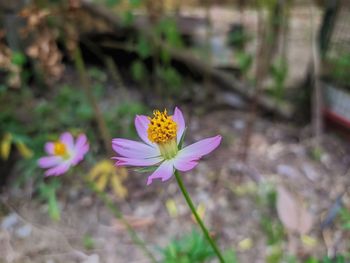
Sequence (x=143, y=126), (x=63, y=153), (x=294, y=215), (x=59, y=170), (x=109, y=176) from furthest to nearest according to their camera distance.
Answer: (x=109, y=176), (x=294, y=215), (x=63, y=153), (x=59, y=170), (x=143, y=126)

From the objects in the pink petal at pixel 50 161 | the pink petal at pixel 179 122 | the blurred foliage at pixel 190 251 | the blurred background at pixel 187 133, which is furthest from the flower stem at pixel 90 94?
the pink petal at pixel 179 122

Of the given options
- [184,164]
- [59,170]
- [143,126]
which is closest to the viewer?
[184,164]

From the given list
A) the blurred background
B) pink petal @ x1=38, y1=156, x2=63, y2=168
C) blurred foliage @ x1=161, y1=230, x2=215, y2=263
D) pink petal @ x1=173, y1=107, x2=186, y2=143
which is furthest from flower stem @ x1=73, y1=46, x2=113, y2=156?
pink petal @ x1=173, y1=107, x2=186, y2=143

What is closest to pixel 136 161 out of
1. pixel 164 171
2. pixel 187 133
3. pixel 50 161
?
pixel 164 171

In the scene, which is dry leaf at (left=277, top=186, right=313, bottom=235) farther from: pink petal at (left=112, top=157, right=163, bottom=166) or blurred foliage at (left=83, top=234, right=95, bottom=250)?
pink petal at (left=112, top=157, right=163, bottom=166)

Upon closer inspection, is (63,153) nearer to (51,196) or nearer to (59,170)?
(59,170)

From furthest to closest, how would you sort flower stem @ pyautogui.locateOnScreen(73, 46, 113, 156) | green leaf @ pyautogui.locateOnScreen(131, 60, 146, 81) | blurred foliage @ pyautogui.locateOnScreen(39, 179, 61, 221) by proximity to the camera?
green leaf @ pyautogui.locateOnScreen(131, 60, 146, 81) < blurred foliage @ pyautogui.locateOnScreen(39, 179, 61, 221) < flower stem @ pyautogui.locateOnScreen(73, 46, 113, 156)

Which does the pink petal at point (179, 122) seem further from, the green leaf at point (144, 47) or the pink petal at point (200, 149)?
the green leaf at point (144, 47)
